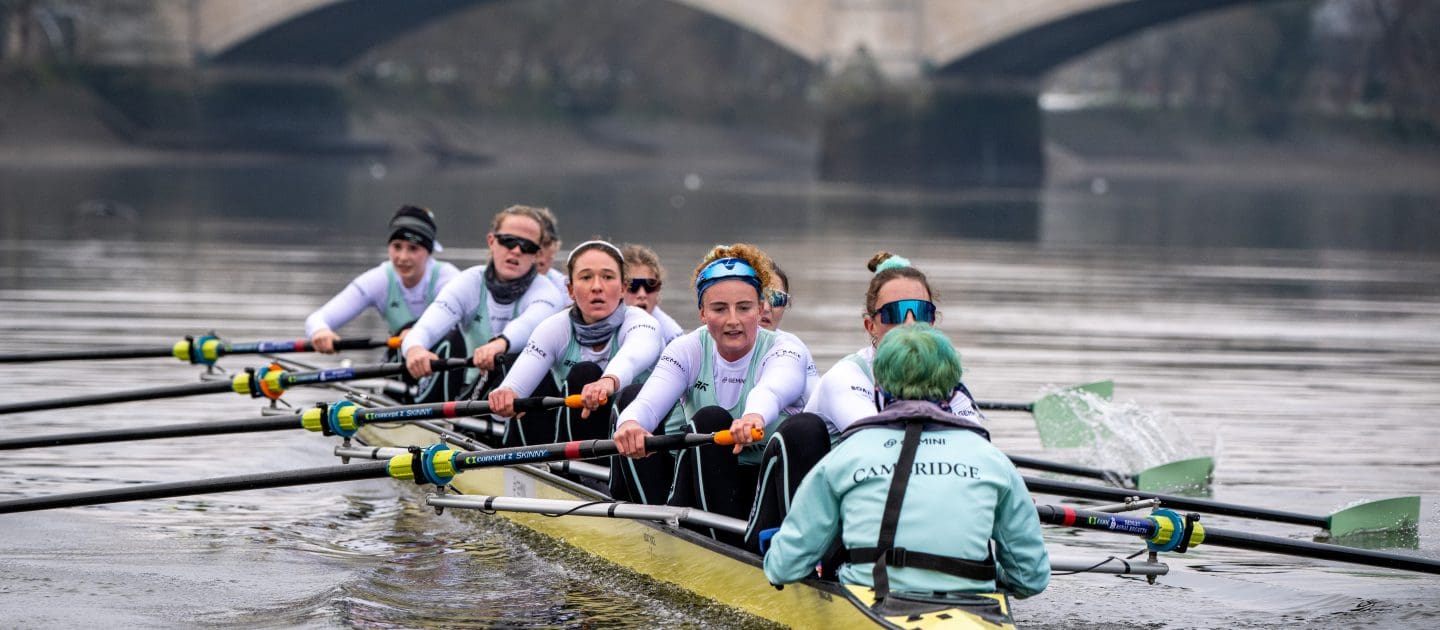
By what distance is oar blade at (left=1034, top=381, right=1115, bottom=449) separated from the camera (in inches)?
450

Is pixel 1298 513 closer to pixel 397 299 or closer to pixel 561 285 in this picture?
pixel 561 285

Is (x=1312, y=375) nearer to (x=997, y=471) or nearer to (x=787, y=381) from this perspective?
(x=787, y=381)

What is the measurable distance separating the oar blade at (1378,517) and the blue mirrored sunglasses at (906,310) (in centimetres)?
308

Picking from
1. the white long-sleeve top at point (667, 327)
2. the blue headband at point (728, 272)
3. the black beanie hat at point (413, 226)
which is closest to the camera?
the blue headband at point (728, 272)

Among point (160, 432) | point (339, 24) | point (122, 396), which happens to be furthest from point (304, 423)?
point (339, 24)

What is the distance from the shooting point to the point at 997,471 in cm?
578

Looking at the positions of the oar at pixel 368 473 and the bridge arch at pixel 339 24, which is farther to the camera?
the bridge arch at pixel 339 24

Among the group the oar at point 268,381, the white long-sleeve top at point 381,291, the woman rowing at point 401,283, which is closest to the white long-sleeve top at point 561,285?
the oar at point 268,381

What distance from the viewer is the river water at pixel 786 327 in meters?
7.86

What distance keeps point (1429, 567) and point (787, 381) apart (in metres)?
2.59

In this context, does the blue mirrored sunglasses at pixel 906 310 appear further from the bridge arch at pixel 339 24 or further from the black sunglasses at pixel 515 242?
the bridge arch at pixel 339 24

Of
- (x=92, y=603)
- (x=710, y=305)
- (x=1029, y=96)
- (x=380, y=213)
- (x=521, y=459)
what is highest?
(x=1029, y=96)

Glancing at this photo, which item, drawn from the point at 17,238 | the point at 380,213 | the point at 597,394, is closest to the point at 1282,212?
the point at 380,213

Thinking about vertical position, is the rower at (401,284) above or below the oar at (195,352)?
above
